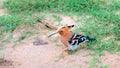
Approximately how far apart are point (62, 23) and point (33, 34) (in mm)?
A: 642

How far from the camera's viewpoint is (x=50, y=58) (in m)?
5.10

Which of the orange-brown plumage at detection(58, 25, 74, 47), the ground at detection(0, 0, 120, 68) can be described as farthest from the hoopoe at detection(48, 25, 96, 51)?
the ground at detection(0, 0, 120, 68)

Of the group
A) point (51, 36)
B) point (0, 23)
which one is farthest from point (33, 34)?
point (0, 23)

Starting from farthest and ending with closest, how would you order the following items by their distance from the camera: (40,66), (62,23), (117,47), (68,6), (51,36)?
1. (68,6)
2. (62,23)
3. (51,36)
4. (117,47)
5. (40,66)

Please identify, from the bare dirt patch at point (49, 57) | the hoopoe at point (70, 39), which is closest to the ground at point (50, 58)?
the bare dirt patch at point (49, 57)

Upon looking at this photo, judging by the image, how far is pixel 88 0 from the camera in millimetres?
6961

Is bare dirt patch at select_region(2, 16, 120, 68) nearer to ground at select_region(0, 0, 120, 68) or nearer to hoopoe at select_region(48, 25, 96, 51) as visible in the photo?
ground at select_region(0, 0, 120, 68)

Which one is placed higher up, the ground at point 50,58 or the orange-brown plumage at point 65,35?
the orange-brown plumage at point 65,35

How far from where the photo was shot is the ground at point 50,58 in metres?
4.90

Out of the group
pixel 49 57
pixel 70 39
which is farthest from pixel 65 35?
pixel 49 57

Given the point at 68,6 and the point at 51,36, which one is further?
the point at 68,6

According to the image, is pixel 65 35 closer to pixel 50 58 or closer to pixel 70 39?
pixel 70 39

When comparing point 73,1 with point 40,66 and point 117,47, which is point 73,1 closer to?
point 117,47

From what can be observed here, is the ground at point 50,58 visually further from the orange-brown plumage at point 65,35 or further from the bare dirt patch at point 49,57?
the orange-brown plumage at point 65,35
